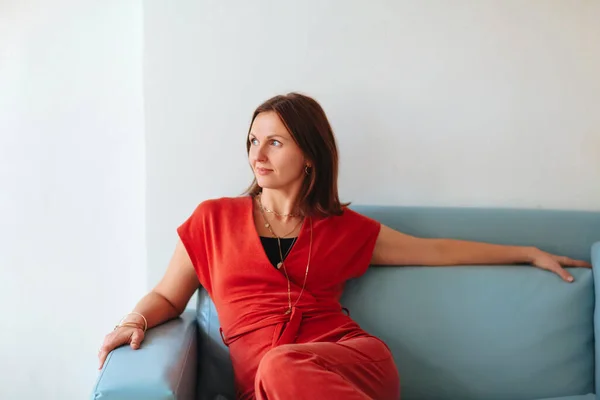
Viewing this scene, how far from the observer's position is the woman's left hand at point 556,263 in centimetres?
186

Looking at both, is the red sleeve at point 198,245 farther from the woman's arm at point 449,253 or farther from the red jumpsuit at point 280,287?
the woman's arm at point 449,253

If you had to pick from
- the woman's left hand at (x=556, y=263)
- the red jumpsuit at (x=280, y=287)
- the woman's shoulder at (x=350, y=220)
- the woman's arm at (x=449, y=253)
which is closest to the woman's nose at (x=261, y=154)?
the red jumpsuit at (x=280, y=287)

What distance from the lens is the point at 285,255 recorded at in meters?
1.75

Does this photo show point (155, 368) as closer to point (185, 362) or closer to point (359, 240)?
point (185, 362)

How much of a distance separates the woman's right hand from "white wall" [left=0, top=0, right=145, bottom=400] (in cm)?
57

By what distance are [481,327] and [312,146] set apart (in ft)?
2.33

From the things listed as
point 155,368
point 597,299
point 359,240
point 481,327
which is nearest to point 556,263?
point 597,299

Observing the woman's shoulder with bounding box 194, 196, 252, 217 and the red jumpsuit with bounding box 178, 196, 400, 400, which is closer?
the red jumpsuit with bounding box 178, 196, 400, 400

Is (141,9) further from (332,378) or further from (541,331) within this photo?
(541,331)

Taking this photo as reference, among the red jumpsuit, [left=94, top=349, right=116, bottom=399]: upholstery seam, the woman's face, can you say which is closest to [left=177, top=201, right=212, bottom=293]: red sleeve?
the red jumpsuit

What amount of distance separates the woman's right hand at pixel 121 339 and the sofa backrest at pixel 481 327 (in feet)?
2.00

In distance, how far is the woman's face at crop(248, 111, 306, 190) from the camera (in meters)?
1.71

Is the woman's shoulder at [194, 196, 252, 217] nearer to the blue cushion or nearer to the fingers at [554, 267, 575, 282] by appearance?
the blue cushion

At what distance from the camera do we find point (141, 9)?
194cm
